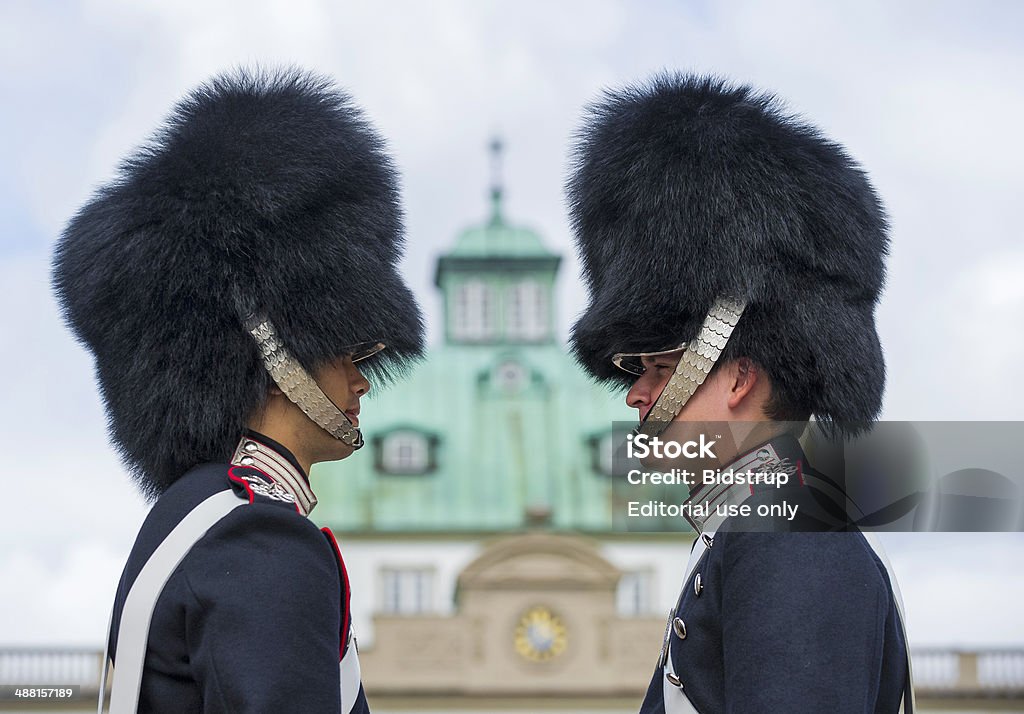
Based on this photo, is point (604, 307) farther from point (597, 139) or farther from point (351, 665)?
point (351, 665)

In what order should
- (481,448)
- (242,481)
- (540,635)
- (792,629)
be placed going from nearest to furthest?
(792,629)
(242,481)
(540,635)
(481,448)

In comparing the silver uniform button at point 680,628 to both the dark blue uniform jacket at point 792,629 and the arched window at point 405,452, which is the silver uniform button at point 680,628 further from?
the arched window at point 405,452

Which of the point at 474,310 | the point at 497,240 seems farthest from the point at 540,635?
the point at 497,240

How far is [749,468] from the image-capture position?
9.73 feet

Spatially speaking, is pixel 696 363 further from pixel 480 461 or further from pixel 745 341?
pixel 480 461

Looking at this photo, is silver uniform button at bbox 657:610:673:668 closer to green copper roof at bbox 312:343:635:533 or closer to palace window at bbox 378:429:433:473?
green copper roof at bbox 312:343:635:533

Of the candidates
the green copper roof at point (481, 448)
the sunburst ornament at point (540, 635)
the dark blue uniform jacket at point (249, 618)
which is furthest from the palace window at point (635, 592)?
the dark blue uniform jacket at point (249, 618)

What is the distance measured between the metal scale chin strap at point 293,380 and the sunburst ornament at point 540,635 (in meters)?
33.3

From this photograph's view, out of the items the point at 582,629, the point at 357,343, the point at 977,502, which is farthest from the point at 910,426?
the point at 582,629

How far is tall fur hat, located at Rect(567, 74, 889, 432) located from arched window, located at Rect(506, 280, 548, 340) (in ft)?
131

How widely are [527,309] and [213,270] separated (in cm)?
4087

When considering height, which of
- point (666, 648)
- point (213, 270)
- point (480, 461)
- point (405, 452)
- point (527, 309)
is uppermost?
point (527, 309)

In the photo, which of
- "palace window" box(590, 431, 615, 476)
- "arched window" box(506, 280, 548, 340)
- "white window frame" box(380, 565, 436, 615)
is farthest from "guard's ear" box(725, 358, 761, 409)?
"arched window" box(506, 280, 548, 340)

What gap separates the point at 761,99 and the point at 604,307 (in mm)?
515
